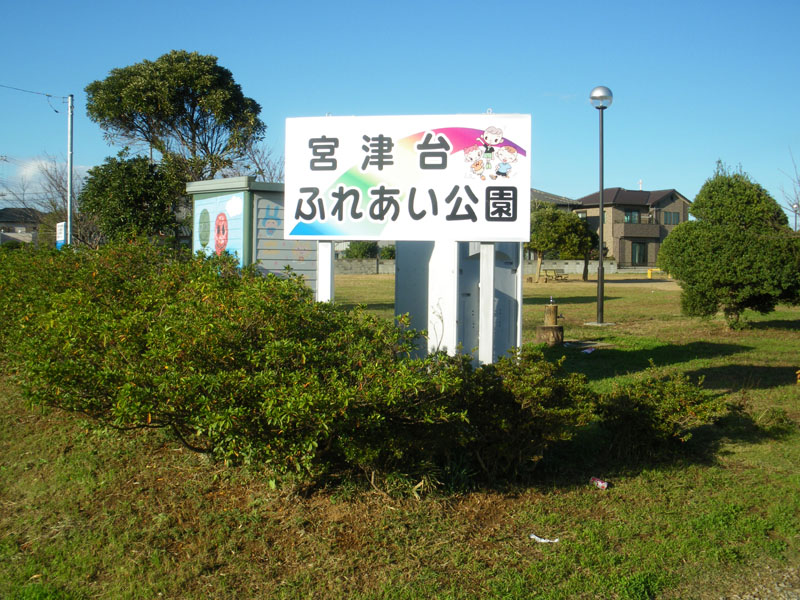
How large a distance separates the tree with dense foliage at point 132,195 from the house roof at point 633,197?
149 feet

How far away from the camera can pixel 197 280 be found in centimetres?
500

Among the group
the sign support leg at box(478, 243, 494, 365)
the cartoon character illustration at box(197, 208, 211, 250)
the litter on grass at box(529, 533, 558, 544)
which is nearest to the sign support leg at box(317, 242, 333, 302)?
the sign support leg at box(478, 243, 494, 365)

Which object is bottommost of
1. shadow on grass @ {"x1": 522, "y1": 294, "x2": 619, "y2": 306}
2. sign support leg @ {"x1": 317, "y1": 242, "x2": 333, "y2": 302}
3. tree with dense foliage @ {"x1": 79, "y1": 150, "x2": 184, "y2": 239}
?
shadow on grass @ {"x1": 522, "y1": 294, "x2": 619, "y2": 306}

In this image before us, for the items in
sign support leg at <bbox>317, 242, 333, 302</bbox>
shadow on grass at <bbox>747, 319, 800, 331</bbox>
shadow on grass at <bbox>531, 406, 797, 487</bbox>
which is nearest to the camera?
shadow on grass at <bbox>531, 406, 797, 487</bbox>

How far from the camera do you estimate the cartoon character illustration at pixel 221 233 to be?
888 cm

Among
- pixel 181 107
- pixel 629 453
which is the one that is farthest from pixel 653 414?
pixel 181 107

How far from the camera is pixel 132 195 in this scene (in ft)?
59.5

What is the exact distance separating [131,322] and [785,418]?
592 centimetres

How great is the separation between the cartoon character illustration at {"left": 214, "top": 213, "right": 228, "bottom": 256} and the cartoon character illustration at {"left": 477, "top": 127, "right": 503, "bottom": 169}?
4161 millimetres

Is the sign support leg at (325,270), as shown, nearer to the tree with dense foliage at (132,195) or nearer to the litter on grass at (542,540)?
the litter on grass at (542,540)

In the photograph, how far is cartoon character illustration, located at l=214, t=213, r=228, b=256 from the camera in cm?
888

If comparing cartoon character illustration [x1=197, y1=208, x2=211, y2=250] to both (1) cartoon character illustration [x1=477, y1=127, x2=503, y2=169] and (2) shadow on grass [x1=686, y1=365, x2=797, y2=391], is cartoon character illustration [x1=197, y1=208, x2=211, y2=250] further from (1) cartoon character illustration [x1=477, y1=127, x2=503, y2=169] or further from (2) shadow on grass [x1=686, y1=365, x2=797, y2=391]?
(2) shadow on grass [x1=686, y1=365, x2=797, y2=391]

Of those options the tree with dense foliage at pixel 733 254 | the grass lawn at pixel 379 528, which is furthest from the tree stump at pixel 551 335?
the grass lawn at pixel 379 528

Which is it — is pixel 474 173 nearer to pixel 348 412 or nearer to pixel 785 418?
pixel 348 412
